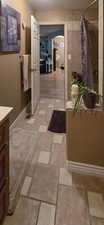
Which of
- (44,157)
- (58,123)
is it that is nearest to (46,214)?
(44,157)

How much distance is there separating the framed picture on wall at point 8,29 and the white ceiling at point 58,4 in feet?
4.52

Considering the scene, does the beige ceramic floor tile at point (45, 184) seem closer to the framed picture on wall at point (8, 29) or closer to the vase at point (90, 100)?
the vase at point (90, 100)

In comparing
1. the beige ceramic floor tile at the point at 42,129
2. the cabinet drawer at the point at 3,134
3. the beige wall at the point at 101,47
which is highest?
the beige wall at the point at 101,47

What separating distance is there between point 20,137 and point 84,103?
1.38 meters

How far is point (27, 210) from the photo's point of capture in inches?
62.2

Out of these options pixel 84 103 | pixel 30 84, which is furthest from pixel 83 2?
pixel 84 103

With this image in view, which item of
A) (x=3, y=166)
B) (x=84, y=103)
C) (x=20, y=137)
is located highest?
(x=84, y=103)

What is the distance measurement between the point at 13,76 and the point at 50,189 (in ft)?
6.71

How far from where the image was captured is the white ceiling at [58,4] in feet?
13.8

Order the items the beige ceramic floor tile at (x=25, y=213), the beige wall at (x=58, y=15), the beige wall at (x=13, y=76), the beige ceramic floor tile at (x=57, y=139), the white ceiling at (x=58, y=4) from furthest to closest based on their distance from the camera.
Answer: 1. the beige wall at (x=58, y=15)
2. the white ceiling at (x=58, y=4)
3. the beige ceramic floor tile at (x=57, y=139)
4. the beige wall at (x=13, y=76)
5. the beige ceramic floor tile at (x=25, y=213)

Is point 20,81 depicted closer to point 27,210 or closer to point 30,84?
point 30,84

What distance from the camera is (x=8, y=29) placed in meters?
2.76

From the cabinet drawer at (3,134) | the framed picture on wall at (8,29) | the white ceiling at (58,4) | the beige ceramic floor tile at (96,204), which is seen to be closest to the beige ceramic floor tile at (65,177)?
the beige ceramic floor tile at (96,204)

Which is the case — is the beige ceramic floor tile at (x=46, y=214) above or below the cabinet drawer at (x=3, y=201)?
below
